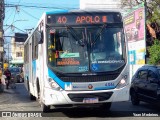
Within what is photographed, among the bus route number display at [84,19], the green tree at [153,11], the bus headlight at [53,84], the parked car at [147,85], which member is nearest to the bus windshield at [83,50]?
the bus route number display at [84,19]

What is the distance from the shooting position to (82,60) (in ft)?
38.2

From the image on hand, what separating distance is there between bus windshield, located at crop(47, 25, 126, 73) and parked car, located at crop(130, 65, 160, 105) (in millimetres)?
2526

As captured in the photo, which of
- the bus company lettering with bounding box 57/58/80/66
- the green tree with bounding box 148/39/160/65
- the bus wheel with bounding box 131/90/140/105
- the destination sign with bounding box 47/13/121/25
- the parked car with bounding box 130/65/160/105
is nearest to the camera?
the bus company lettering with bounding box 57/58/80/66

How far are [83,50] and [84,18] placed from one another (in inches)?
41.0

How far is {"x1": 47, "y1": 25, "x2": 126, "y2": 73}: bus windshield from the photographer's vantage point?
1159 cm

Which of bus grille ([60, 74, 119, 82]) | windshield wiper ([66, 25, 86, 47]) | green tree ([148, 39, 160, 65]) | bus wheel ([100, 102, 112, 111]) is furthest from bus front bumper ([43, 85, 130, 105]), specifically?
green tree ([148, 39, 160, 65])

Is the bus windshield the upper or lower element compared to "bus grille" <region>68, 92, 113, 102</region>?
upper

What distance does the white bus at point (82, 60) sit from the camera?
453 inches

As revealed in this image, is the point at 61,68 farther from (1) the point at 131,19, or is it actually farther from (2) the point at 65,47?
(1) the point at 131,19

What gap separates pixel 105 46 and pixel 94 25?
2.45ft

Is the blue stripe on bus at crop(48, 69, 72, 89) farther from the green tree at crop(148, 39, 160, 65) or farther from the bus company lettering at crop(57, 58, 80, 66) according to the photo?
the green tree at crop(148, 39, 160, 65)

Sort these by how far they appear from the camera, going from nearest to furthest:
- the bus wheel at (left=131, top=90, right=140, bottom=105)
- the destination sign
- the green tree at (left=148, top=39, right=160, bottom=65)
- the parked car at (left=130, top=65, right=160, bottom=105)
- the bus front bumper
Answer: the bus front bumper
the destination sign
the parked car at (left=130, top=65, right=160, bottom=105)
the bus wheel at (left=131, top=90, right=140, bottom=105)
the green tree at (left=148, top=39, right=160, bottom=65)

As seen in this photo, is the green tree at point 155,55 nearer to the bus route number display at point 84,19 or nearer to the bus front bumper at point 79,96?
the bus route number display at point 84,19

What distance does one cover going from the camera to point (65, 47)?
38.3 ft
